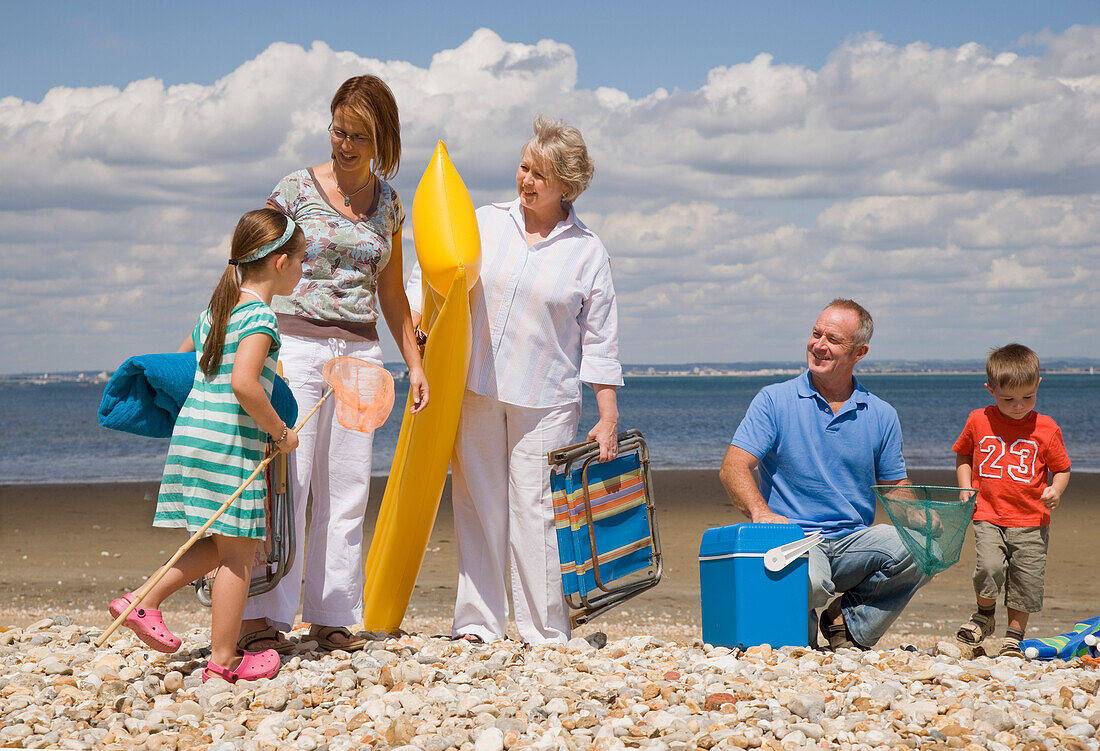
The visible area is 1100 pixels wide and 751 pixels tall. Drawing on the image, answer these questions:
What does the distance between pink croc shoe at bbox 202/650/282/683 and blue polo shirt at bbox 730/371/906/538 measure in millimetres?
2108

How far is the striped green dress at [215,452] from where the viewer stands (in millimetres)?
3328

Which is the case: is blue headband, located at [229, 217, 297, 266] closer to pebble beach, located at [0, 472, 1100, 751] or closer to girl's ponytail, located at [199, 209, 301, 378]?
girl's ponytail, located at [199, 209, 301, 378]

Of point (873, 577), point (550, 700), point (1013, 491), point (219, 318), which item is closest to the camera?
point (550, 700)

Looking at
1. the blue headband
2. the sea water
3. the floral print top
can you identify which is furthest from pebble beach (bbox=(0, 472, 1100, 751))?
the sea water

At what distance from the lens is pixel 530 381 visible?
408cm

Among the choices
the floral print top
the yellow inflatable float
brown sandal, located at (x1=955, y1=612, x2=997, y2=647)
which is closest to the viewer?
the floral print top

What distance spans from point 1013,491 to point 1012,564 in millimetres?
374

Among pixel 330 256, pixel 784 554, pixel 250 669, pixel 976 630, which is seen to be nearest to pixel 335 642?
pixel 250 669

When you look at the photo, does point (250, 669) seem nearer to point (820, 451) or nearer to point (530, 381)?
point (530, 381)

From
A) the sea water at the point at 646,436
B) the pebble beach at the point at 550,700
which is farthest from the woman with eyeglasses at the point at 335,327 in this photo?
the sea water at the point at 646,436

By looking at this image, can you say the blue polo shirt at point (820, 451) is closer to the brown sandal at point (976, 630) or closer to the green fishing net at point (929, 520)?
the green fishing net at point (929, 520)

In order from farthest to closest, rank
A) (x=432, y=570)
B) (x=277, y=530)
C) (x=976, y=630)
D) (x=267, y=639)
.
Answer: (x=432, y=570), (x=976, y=630), (x=267, y=639), (x=277, y=530)

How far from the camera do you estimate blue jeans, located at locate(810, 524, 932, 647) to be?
412cm

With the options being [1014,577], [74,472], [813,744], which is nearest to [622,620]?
[1014,577]
